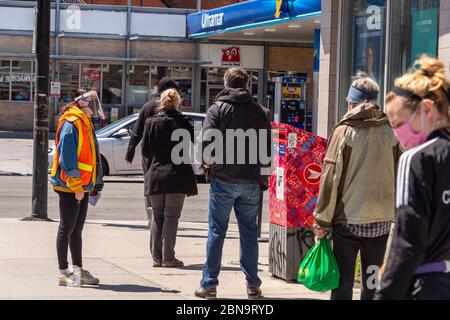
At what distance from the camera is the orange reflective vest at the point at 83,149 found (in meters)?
8.35

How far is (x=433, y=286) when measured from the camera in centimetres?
400

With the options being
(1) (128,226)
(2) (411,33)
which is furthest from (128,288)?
Answer: (1) (128,226)

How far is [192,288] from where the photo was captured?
8617 millimetres

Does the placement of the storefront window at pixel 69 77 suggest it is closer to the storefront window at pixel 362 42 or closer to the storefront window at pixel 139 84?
the storefront window at pixel 139 84

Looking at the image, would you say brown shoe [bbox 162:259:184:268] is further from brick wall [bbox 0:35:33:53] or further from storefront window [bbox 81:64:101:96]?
storefront window [bbox 81:64:101:96]

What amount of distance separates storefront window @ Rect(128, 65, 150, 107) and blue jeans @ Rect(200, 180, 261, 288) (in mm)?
32701

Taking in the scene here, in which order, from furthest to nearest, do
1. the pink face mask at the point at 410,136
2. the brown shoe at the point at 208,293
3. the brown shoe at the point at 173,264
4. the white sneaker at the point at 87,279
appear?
1. the brown shoe at the point at 173,264
2. the white sneaker at the point at 87,279
3. the brown shoe at the point at 208,293
4. the pink face mask at the point at 410,136

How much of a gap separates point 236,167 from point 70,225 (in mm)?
1651

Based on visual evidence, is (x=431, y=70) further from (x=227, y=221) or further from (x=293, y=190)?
(x=293, y=190)

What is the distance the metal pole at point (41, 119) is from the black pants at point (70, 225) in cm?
508

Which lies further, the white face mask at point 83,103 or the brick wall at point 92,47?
the brick wall at point 92,47

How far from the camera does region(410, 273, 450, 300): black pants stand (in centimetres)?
399

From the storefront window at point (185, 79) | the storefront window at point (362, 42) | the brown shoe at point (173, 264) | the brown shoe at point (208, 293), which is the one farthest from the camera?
the storefront window at point (185, 79)

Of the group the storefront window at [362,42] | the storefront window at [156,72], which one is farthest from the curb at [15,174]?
the storefront window at [156,72]
